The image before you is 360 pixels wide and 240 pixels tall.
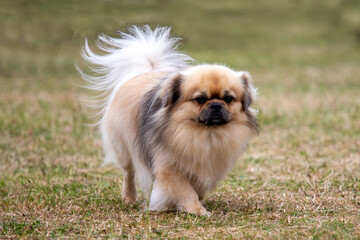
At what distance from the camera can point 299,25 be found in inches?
973

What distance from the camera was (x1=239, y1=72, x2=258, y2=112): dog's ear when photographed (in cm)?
415

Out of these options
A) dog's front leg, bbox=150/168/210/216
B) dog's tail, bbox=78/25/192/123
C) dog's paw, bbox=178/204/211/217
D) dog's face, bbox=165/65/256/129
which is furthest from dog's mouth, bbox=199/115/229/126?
dog's tail, bbox=78/25/192/123

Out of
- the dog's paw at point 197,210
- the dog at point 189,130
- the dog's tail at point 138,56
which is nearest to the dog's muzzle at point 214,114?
the dog at point 189,130

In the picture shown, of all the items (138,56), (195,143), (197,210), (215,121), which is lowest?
(197,210)

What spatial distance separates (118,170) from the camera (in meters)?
5.92

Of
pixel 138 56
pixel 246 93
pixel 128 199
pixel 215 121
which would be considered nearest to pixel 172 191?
pixel 215 121

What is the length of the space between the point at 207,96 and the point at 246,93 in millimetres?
404

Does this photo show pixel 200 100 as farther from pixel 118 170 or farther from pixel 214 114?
pixel 118 170

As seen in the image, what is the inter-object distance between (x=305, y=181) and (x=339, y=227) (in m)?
1.63

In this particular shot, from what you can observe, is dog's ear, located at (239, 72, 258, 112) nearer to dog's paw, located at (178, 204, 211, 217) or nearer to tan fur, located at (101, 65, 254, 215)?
tan fur, located at (101, 65, 254, 215)

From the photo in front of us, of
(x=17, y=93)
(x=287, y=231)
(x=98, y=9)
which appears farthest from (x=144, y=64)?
(x=98, y=9)

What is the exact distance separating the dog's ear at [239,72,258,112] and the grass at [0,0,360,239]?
79 cm

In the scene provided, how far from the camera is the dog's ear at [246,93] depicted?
4152 mm

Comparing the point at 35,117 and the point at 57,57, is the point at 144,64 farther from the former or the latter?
the point at 57,57
